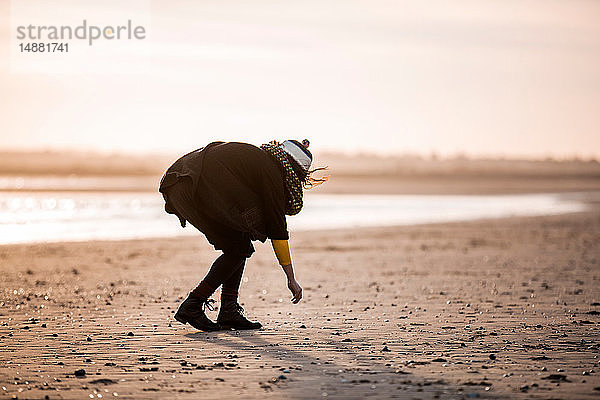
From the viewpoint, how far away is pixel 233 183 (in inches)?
258

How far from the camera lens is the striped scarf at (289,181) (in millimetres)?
6582

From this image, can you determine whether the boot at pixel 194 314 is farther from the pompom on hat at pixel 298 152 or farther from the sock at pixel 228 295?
the pompom on hat at pixel 298 152

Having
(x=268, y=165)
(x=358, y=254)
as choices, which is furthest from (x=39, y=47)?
(x=268, y=165)

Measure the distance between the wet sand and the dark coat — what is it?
934mm

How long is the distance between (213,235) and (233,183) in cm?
49

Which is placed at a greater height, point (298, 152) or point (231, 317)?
point (298, 152)

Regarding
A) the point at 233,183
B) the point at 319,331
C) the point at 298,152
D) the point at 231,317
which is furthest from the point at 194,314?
the point at 298,152

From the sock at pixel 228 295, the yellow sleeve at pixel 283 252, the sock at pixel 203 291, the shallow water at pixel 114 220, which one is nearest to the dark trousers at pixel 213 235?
the sock at pixel 203 291

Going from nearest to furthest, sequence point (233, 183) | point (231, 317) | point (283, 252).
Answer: point (283, 252)
point (233, 183)
point (231, 317)

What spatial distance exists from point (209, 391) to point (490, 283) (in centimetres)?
643

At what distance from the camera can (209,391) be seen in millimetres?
5016

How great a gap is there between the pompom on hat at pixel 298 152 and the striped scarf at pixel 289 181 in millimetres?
45

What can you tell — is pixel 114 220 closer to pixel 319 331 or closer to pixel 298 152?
pixel 319 331

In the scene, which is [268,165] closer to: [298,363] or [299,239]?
[298,363]
